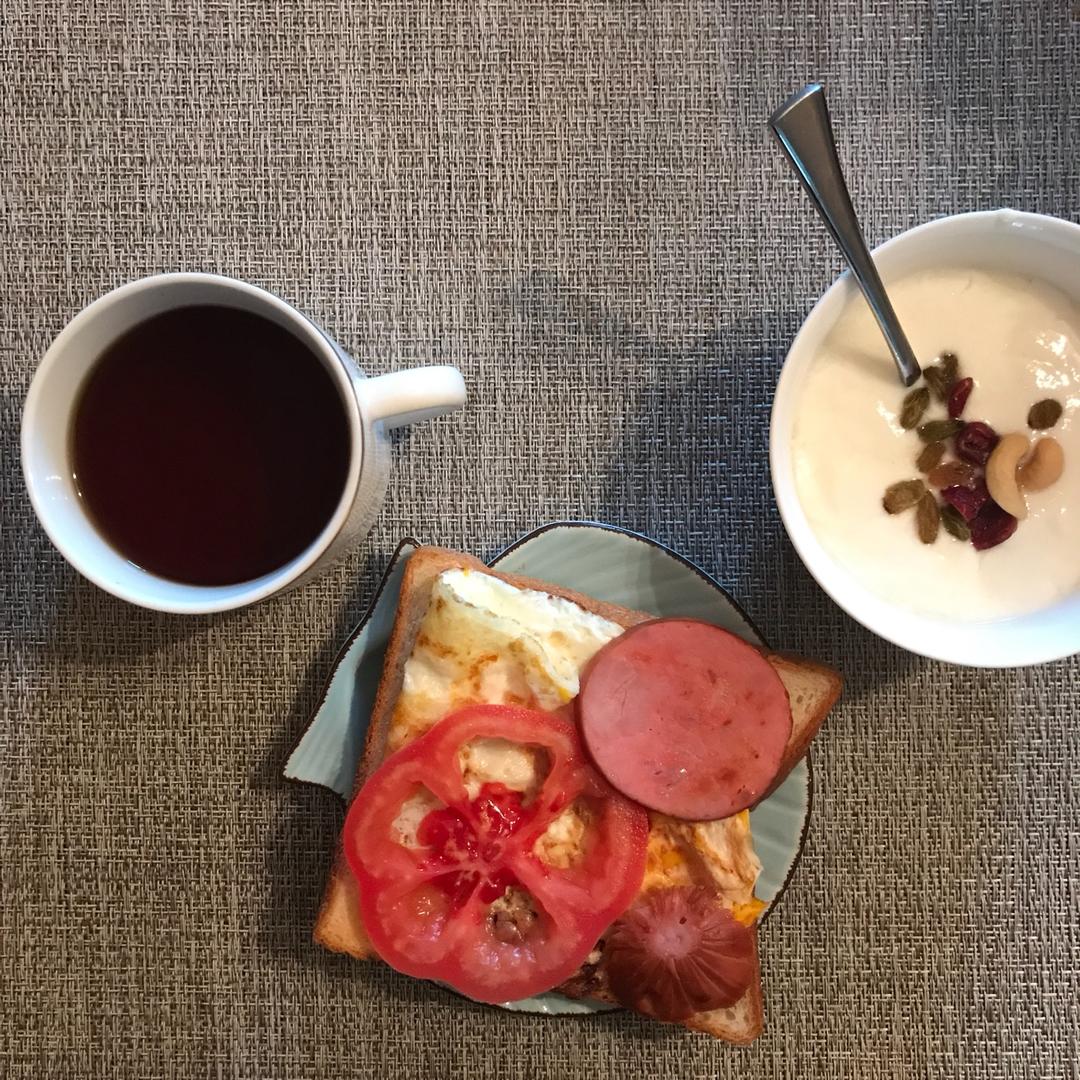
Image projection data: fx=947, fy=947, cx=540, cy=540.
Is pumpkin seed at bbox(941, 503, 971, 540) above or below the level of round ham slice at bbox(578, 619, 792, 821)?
above

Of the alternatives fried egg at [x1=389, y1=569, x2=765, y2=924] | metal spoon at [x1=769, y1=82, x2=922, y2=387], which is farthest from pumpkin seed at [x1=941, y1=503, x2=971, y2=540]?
fried egg at [x1=389, y1=569, x2=765, y2=924]

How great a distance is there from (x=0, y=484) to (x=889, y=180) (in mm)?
1415

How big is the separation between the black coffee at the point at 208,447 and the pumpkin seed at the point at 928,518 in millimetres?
718

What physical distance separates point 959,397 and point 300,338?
80 cm

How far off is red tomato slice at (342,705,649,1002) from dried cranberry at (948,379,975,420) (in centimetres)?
61

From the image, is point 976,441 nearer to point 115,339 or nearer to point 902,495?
point 902,495

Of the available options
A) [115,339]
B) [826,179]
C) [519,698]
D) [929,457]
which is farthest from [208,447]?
[929,457]

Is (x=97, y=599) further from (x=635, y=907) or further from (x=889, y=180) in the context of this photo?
(x=889, y=180)

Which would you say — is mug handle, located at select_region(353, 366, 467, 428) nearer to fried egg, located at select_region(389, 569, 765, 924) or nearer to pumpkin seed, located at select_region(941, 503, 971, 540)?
fried egg, located at select_region(389, 569, 765, 924)

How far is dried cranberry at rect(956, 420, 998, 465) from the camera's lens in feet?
3.84

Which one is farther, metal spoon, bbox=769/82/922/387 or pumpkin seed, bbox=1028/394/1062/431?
pumpkin seed, bbox=1028/394/1062/431

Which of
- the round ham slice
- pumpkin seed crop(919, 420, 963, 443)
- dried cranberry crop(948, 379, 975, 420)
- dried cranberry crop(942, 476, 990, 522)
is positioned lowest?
the round ham slice

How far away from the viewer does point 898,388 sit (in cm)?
118

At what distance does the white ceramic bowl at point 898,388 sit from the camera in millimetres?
1096
